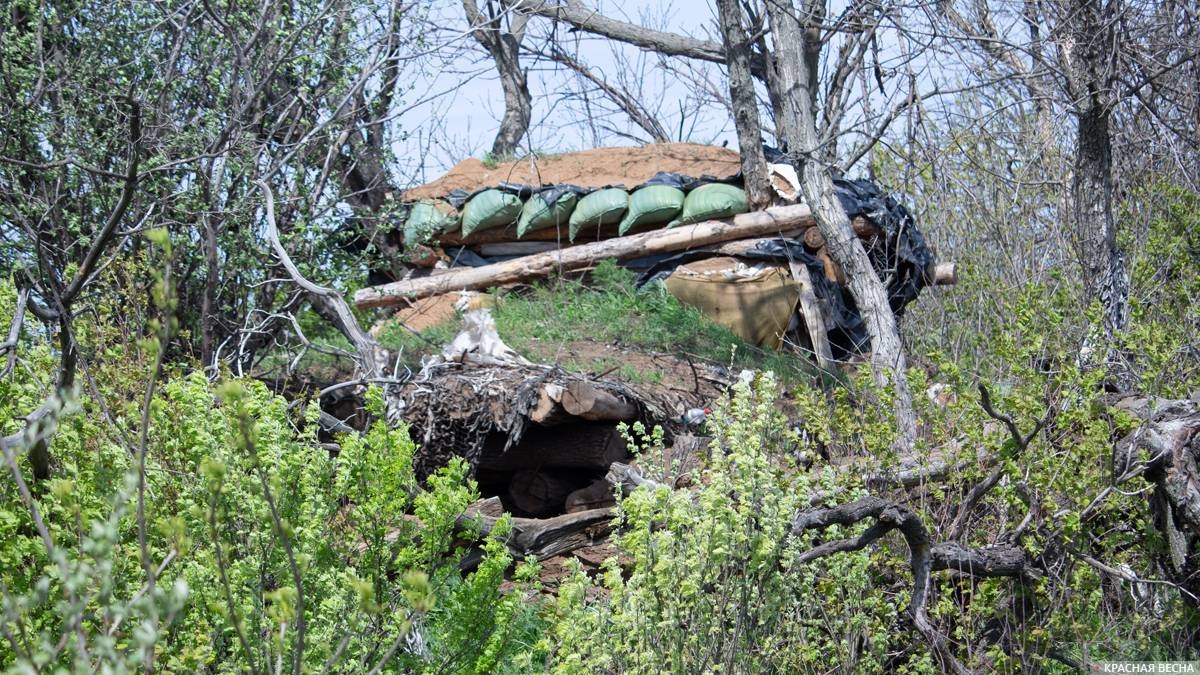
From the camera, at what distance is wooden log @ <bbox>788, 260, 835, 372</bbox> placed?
9.65m

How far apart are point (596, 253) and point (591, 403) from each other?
2.85m

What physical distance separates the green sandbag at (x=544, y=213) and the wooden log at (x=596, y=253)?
31 centimetres

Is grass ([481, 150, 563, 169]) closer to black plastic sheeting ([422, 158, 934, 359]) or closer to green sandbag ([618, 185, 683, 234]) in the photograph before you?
black plastic sheeting ([422, 158, 934, 359])

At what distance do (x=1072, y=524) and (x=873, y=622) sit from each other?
0.83 m

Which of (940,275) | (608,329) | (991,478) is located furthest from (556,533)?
(940,275)

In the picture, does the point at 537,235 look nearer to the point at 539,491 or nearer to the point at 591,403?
the point at 539,491

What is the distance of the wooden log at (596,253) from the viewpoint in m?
9.81

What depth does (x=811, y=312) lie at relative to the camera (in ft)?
31.6

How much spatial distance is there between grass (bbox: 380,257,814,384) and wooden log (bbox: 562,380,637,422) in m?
0.64

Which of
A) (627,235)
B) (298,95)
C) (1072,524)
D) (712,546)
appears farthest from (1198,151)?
(712,546)

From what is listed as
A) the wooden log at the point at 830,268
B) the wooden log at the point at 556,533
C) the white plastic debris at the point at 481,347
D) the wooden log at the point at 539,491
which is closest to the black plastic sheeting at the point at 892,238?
the wooden log at the point at 830,268

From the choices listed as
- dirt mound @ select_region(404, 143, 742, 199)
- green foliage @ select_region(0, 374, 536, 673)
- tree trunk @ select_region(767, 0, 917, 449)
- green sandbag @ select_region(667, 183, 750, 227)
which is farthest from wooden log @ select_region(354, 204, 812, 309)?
green foliage @ select_region(0, 374, 536, 673)

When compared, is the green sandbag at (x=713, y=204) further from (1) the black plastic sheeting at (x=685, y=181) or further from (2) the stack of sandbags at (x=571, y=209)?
(1) the black plastic sheeting at (x=685, y=181)

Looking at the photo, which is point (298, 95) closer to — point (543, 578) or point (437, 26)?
point (437, 26)
